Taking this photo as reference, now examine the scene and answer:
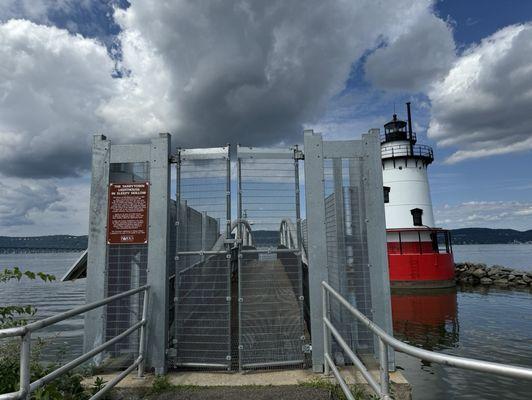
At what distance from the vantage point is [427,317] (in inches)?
680

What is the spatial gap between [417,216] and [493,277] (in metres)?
9.91

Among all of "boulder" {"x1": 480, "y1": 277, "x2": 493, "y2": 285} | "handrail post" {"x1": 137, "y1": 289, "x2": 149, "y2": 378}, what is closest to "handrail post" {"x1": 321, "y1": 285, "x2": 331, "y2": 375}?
"handrail post" {"x1": 137, "y1": 289, "x2": 149, "y2": 378}

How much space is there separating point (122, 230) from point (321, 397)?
11.5 feet

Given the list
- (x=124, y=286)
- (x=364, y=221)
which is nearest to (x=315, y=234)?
(x=364, y=221)

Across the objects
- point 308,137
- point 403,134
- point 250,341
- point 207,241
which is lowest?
point 250,341

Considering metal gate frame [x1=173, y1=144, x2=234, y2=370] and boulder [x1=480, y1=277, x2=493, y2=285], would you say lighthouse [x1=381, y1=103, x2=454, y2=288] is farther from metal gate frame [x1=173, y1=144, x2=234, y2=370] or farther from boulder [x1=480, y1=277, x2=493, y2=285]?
metal gate frame [x1=173, y1=144, x2=234, y2=370]

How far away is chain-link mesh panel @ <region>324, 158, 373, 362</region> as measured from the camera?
5.27 m

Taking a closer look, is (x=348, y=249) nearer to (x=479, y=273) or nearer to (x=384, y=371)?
(x=384, y=371)

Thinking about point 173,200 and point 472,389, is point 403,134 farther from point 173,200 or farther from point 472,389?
point 173,200

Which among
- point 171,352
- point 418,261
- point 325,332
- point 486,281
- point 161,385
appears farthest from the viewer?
point 486,281

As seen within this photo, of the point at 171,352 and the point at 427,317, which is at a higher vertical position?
the point at 171,352

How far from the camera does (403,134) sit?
97.2ft

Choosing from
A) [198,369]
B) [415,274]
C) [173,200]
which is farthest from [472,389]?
[415,274]

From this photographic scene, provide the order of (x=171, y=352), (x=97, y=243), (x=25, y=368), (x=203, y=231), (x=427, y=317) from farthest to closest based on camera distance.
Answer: (x=427, y=317) < (x=203, y=231) < (x=97, y=243) < (x=171, y=352) < (x=25, y=368)
